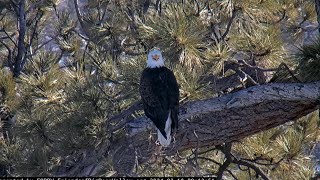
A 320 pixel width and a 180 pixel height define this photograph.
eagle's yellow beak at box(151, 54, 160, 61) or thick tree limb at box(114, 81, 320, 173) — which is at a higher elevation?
eagle's yellow beak at box(151, 54, 160, 61)

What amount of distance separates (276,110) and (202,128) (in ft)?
0.94

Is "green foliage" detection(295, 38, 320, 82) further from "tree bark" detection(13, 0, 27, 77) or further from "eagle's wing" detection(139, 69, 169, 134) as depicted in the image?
"tree bark" detection(13, 0, 27, 77)

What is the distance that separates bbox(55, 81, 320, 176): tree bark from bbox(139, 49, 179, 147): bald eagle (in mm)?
81

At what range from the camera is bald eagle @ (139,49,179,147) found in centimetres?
173

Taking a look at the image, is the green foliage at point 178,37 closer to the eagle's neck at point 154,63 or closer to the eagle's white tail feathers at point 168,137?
the eagle's neck at point 154,63

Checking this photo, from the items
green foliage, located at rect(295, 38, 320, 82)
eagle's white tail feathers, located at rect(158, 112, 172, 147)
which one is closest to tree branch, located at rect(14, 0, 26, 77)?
eagle's white tail feathers, located at rect(158, 112, 172, 147)

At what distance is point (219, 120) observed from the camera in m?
1.93

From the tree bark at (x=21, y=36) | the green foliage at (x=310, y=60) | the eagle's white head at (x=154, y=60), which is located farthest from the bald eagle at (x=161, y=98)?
the tree bark at (x=21, y=36)

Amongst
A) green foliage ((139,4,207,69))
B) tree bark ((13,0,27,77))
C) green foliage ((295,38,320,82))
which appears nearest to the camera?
green foliage ((295,38,320,82))

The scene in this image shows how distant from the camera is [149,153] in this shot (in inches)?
77.8

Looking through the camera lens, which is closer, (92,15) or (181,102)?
(181,102)

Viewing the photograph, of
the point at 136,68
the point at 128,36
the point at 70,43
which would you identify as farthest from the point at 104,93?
the point at 70,43

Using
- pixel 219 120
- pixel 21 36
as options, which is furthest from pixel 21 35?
pixel 219 120

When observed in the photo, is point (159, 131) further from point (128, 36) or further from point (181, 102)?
point (128, 36)
